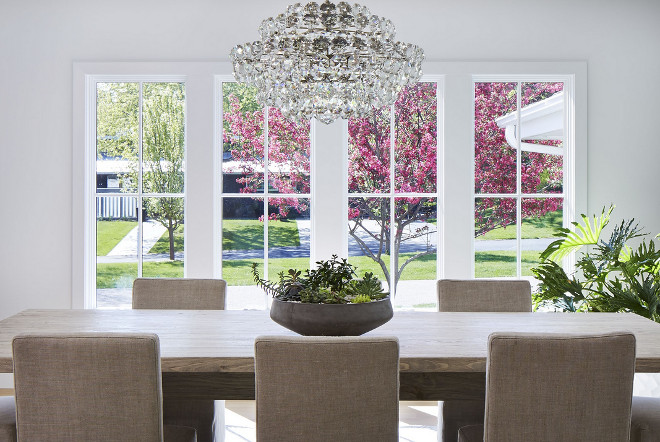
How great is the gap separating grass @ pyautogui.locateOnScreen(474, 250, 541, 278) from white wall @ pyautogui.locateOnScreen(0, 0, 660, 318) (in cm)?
54

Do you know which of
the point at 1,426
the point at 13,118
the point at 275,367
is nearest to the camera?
the point at 275,367

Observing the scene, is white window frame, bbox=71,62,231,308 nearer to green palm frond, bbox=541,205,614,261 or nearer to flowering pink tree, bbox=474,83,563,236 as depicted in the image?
flowering pink tree, bbox=474,83,563,236

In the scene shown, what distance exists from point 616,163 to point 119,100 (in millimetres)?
Result: 3318

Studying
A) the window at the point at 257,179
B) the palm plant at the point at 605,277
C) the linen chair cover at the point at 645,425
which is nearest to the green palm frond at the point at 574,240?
the palm plant at the point at 605,277

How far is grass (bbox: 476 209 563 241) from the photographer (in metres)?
4.29

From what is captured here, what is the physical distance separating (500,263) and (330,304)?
240cm

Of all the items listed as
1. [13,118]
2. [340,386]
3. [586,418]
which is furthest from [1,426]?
[13,118]

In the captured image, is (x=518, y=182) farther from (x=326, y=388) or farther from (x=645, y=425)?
(x=326, y=388)

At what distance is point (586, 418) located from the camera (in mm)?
1842

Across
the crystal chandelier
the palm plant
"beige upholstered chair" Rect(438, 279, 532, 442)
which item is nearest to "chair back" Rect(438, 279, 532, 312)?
"beige upholstered chair" Rect(438, 279, 532, 442)

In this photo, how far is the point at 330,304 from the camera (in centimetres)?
223

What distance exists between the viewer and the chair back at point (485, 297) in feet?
10.4

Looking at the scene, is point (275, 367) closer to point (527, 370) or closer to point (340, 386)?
point (340, 386)

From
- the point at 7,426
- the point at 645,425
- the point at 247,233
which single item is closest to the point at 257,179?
the point at 247,233
